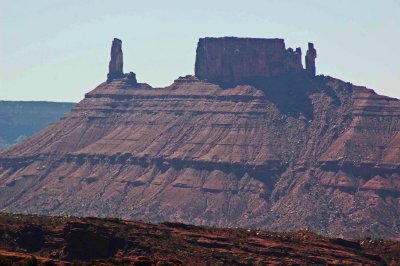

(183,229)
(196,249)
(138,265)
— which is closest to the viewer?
(138,265)

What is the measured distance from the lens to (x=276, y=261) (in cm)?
12988

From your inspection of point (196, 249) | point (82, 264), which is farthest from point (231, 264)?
point (82, 264)

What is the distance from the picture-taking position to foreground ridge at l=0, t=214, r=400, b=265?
121 metres

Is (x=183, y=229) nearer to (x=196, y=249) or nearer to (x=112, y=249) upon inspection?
(x=196, y=249)

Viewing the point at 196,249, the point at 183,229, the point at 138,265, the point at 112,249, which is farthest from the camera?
the point at 183,229

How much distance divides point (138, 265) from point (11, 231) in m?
27.2

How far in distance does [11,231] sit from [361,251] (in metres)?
38.2

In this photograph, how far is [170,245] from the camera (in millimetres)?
128250

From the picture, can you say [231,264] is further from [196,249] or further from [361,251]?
[361,251]

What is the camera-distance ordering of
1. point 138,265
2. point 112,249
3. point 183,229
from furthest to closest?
point 183,229 → point 112,249 → point 138,265

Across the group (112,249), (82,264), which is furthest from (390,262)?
(82,264)

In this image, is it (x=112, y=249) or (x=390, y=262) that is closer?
(x=112, y=249)

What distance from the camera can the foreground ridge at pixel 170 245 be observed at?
12075cm

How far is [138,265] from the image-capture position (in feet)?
328
